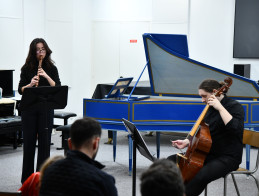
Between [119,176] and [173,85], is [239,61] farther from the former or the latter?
[119,176]

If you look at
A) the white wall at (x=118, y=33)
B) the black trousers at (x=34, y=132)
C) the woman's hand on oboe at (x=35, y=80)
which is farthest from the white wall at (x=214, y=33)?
the woman's hand on oboe at (x=35, y=80)

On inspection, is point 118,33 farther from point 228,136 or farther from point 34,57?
point 228,136

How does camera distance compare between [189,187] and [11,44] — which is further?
[11,44]

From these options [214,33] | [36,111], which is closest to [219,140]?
[36,111]

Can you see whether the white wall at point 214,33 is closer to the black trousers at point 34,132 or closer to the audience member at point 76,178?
the black trousers at point 34,132

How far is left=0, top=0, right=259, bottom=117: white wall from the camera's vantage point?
877 cm

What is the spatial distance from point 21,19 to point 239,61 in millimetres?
4496

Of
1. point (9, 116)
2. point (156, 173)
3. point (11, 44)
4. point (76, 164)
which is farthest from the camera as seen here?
point (11, 44)

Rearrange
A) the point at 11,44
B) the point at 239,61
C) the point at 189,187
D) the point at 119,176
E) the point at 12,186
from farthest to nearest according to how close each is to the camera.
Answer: the point at 239,61 < the point at 11,44 < the point at 119,176 < the point at 12,186 < the point at 189,187

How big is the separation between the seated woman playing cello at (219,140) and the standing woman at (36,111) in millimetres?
1519

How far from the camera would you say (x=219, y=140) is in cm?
373

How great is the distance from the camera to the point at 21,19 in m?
7.98

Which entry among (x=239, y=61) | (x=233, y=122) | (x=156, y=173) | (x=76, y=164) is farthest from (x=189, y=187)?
(x=239, y=61)

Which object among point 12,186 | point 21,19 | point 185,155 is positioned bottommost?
point 12,186
